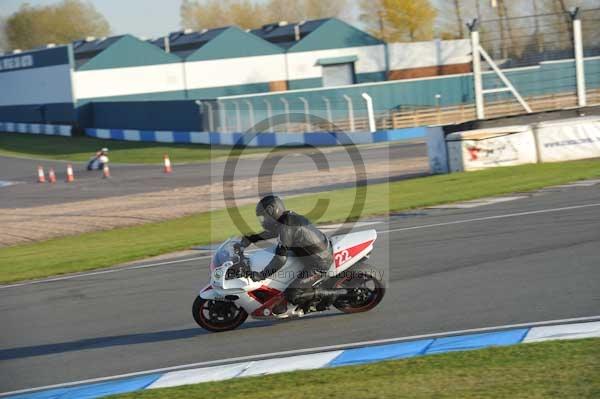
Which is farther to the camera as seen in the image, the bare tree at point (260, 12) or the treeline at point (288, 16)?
the bare tree at point (260, 12)

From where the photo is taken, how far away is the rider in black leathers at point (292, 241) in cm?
999

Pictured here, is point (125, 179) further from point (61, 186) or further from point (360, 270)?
point (360, 270)

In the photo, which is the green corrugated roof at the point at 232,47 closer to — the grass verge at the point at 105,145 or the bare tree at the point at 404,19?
the grass verge at the point at 105,145

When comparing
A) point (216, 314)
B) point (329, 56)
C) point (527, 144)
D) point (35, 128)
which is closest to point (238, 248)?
point (216, 314)

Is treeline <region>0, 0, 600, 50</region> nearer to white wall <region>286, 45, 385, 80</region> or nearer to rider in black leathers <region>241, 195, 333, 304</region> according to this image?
white wall <region>286, 45, 385, 80</region>

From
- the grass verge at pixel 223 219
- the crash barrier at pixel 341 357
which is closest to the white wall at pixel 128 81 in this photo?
the grass verge at pixel 223 219

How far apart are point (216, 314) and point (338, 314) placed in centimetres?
144

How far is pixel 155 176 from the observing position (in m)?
36.6

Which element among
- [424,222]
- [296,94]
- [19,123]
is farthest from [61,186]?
[19,123]

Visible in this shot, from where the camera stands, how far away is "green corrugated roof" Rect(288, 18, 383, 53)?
67.4m

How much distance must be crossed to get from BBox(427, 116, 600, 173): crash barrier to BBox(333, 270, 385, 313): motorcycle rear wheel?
1432cm

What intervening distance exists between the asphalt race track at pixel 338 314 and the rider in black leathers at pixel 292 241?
569mm

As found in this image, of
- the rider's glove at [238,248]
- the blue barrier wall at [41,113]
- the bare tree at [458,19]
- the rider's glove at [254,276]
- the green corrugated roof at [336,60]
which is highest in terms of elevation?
the bare tree at [458,19]

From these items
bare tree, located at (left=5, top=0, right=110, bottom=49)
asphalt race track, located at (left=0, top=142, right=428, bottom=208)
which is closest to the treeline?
bare tree, located at (left=5, top=0, right=110, bottom=49)
